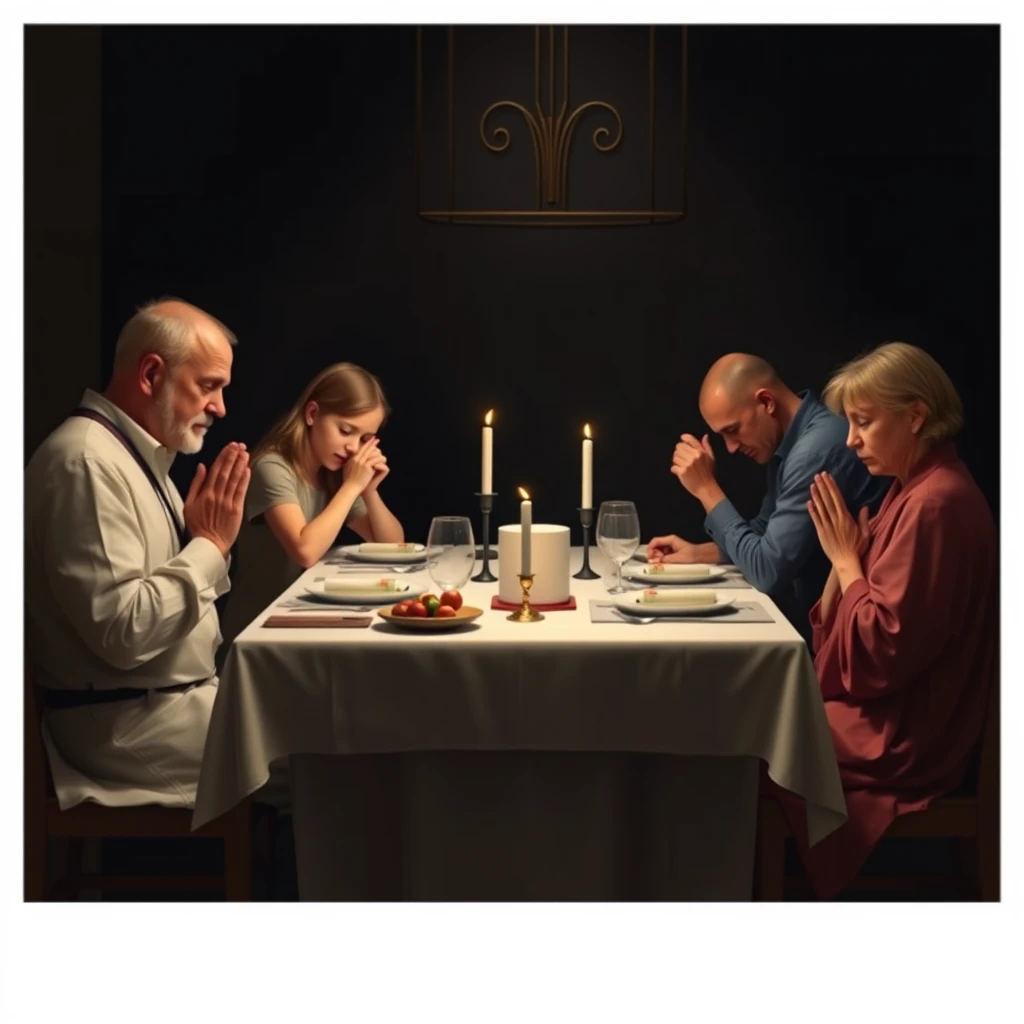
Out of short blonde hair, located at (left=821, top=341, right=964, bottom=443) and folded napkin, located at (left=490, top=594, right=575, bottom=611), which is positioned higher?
short blonde hair, located at (left=821, top=341, right=964, bottom=443)

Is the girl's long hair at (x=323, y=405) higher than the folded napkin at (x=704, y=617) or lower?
higher

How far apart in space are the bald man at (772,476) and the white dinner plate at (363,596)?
1009 millimetres

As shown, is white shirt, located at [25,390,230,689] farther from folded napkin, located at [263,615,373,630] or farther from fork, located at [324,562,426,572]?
fork, located at [324,562,426,572]

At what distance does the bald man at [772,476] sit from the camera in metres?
3.83

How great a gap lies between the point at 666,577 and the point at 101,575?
144 cm

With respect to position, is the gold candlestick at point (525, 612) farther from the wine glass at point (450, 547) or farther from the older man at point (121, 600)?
the older man at point (121, 600)

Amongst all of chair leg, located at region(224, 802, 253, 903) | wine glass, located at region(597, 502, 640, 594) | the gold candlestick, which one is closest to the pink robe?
wine glass, located at region(597, 502, 640, 594)

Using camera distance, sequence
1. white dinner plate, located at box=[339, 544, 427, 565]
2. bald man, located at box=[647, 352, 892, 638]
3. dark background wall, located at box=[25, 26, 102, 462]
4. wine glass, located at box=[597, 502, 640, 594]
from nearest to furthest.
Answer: wine glass, located at box=[597, 502, 640, 594] < bald man, located at box=[647, 352, 892, 638] < white dinner plate, located at box=[339, 544, 427, 565] < dark background wall, located at box=[25, 26, 102, 462]

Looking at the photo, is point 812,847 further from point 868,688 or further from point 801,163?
point 801,163

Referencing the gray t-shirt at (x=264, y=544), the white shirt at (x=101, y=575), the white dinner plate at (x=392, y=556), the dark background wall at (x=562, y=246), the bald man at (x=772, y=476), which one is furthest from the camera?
the dark background wall at (x=562, y=246)

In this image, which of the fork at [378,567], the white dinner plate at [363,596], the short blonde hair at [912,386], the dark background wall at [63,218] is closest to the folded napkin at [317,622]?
the white dinner plate at [363,596]

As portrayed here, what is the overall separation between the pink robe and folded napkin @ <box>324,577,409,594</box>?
1.04 metres

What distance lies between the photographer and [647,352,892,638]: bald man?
12.6 feet

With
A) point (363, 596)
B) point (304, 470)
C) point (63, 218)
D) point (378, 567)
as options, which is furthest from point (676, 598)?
point (63, 218)
